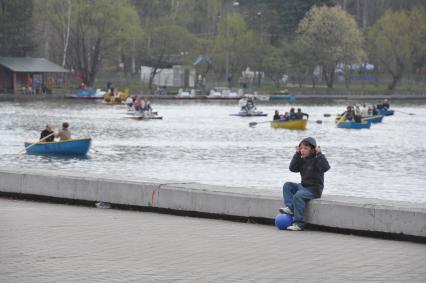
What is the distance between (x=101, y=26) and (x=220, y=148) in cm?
7074

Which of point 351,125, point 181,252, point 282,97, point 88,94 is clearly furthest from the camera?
point 282,97

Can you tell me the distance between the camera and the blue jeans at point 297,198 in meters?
16.0

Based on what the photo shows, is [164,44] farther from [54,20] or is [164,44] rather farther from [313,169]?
[313,169]

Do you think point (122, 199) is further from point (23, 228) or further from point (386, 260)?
point (386, 260)

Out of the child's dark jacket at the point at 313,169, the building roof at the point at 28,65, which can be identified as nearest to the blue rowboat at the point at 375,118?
the building roof at the point at 28,65

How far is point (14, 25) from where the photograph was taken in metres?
122

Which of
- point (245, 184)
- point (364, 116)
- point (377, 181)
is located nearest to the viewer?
point (245, 184)

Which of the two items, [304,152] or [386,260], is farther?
[304,152]

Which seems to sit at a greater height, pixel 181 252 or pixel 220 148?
pixel 181 252

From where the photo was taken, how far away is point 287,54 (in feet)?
457

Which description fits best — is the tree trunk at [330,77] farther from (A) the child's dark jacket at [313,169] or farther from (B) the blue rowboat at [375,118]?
(A) the child's dark jacket at [313,169]

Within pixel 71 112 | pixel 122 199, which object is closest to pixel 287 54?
pixel 71 112

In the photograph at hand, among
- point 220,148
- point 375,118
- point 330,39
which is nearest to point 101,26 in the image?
point 330,39

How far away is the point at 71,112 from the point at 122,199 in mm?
73889
